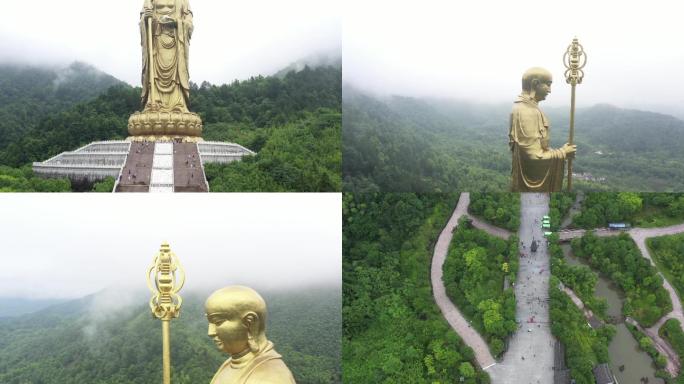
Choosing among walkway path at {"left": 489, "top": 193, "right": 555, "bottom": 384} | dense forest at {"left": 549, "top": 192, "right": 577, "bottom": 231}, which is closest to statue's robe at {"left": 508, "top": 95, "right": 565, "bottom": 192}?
Result: dense forest at {"left": 549, "top": 192, "right": 577, "bottom": 231}

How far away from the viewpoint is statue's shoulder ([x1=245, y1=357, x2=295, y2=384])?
4.13 meters

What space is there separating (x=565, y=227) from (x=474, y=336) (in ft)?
7.48

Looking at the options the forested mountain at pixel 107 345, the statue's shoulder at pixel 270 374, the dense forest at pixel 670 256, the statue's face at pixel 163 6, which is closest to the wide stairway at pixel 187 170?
the forested mountain at pixel 107 345

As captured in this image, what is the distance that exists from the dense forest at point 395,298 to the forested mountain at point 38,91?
247 inches

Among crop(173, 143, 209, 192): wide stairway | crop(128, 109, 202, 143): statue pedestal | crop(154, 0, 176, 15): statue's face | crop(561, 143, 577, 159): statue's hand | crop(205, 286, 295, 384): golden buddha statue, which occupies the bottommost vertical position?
crop(205, 286, 295, 384): golden buddha statue

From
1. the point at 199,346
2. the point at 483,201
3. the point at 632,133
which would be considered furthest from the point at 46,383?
the point at 632,133

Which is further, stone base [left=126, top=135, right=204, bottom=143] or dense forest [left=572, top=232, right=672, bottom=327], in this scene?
stone base [left=126, top=135, right=204, bottom=143]

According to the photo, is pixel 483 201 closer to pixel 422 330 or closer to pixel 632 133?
pixel 422 330

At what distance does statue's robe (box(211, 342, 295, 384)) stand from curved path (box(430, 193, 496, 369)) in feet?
26.6

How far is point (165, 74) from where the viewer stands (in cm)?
1220

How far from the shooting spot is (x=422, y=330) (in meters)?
12.2

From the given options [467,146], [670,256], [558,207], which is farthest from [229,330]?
[467,146]

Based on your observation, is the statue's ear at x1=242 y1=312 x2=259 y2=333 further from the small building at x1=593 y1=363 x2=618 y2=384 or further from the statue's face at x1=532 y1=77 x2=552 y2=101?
the small building at x1=593 y1=363 x2=618 y2=384

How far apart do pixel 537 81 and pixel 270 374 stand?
22.0ft
